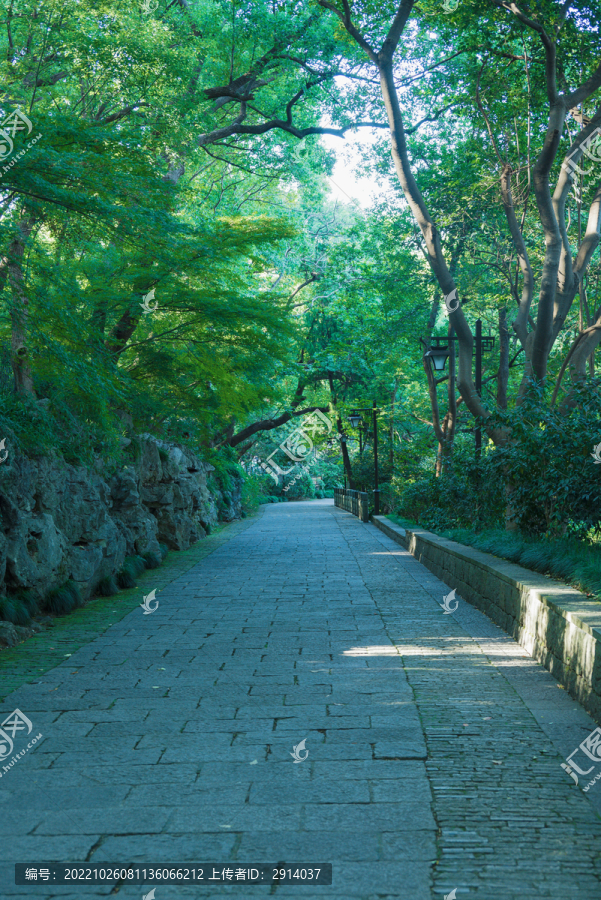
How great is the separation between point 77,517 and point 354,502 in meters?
21.4

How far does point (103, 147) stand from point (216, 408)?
25.8ft

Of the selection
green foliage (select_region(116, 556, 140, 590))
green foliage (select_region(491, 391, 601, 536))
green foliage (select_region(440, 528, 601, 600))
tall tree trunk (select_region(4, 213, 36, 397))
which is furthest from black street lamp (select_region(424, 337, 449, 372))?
tall tree trunk (select_region(4, 213, 36, 397))

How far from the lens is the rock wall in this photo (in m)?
8.12

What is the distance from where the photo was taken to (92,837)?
10.9ft

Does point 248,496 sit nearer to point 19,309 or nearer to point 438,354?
point 438,354

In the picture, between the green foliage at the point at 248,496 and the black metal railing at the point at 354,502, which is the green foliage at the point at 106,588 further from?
the green foliage at the point at 248,496

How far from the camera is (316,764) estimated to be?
13.5 ft

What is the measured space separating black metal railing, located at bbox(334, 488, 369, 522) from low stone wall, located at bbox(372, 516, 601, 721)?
15.9 metres

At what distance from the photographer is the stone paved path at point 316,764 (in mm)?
3113

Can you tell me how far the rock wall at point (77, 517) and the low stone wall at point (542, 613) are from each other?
5007 millimetres

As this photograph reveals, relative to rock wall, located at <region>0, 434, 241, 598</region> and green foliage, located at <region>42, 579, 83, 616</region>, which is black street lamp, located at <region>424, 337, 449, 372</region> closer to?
rock wall, located at <region>0, 434, 241, 598</region>

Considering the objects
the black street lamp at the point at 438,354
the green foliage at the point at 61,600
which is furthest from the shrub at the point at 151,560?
the black street lamp at the point at 438,354

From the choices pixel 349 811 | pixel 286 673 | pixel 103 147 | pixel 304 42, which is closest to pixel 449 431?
pixel 304 42

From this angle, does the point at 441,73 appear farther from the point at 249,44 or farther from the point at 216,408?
the point at 216,408
